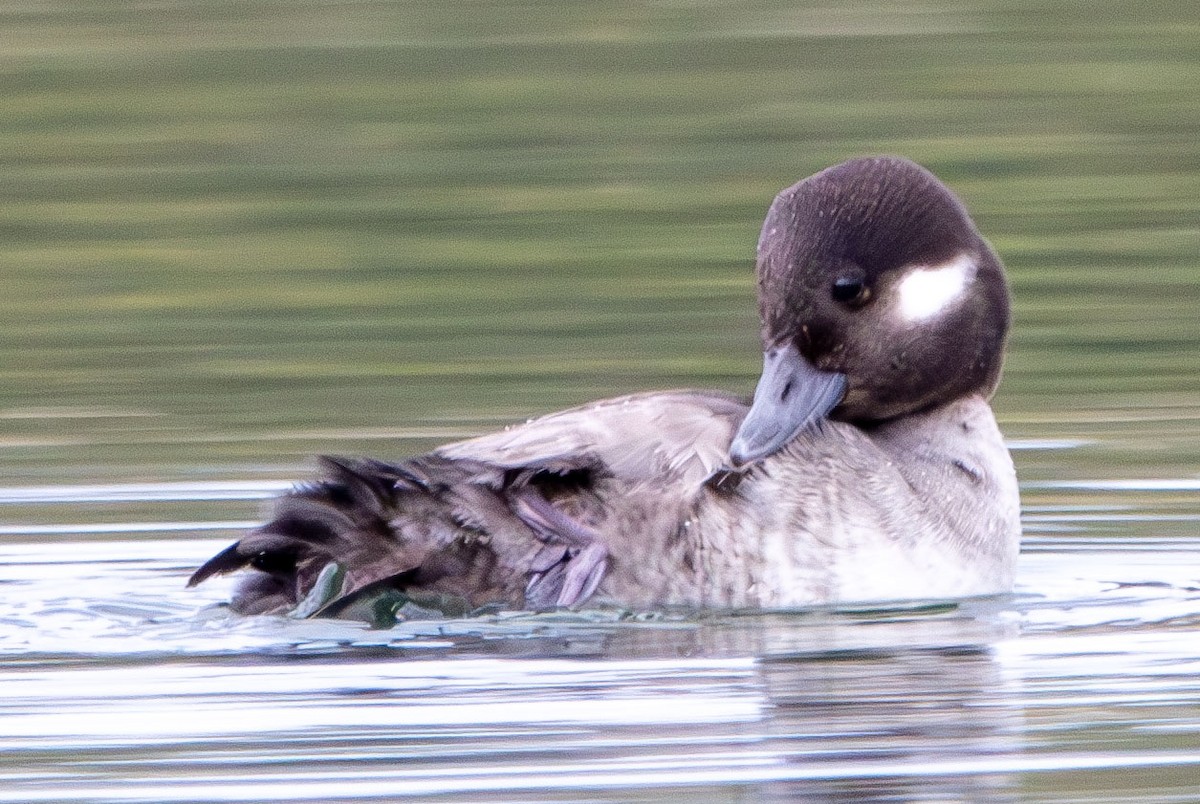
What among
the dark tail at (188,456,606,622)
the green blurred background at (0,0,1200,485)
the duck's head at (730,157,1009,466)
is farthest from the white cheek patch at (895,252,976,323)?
the green blurred background at (0,0,1200,485)

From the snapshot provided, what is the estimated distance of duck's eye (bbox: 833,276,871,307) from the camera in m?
7.71

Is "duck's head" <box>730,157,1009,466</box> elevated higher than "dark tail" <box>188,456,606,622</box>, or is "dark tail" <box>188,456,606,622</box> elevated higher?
"duck's head" <box>730,157,1009,466</box>

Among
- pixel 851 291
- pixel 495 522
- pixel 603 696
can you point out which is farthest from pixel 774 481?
pixel 603 696

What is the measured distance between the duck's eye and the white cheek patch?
3.7 inches

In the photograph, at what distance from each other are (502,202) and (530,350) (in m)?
2.80

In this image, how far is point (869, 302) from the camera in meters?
7.78

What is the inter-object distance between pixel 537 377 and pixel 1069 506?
221 cm

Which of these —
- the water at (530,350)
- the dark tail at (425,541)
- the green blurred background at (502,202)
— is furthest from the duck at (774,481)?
the green blurred background at (502,202)

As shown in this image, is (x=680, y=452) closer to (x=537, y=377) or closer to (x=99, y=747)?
(x=99, y=747)

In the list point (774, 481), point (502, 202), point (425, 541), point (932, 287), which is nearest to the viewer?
point (425, 541)

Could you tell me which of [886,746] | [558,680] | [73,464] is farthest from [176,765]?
[73,464]

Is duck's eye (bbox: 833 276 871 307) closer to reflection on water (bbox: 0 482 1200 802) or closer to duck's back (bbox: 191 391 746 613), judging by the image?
duck's back (bbox: 191 391 746 613)

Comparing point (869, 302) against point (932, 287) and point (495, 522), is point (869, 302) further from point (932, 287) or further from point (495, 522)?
point (495, 522)

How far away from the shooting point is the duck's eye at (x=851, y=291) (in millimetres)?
7711
